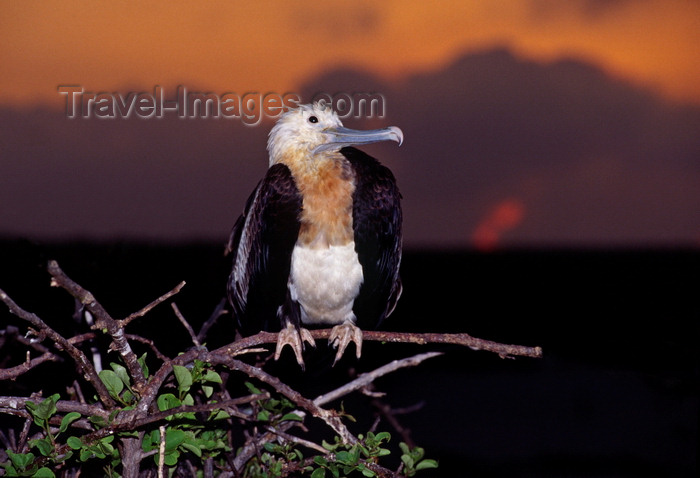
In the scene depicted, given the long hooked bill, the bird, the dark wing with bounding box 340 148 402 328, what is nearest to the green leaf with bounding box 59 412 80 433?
the bird

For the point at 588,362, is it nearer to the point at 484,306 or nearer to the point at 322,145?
the point at 484,306

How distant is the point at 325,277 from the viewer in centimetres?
326

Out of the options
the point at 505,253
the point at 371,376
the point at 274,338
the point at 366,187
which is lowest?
the point at 505,253

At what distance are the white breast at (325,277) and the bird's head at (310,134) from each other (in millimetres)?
476

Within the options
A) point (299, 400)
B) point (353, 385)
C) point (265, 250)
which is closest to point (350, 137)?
point (265, 250)

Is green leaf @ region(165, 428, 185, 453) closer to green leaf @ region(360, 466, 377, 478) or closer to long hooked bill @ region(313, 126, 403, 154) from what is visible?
green leaf @ region(360, 466, 377, 478)

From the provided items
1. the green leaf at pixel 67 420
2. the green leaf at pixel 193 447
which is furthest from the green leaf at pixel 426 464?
the green leaf at pixel 67 420

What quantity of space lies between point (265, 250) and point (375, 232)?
20.5 inches

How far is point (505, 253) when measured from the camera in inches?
1849

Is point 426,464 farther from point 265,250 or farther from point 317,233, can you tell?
point 265,250

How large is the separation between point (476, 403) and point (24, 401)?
32.6 feet

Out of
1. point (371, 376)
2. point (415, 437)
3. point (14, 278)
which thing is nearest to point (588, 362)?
point (415, 437)

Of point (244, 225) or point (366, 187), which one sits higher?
point (366, 187)

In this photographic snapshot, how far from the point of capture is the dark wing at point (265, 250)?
317cm
